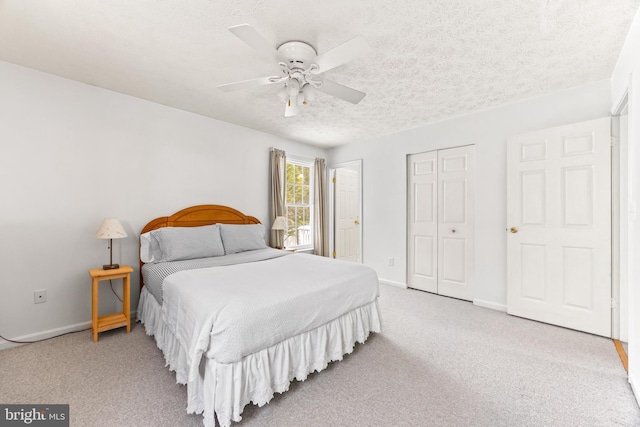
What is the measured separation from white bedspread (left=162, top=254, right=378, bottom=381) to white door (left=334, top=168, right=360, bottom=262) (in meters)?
2.87

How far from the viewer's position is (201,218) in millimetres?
3658

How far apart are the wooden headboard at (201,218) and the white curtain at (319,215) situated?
132 cm

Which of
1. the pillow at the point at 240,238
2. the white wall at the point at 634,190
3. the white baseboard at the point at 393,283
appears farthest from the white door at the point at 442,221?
the pillow at the point at 240,238

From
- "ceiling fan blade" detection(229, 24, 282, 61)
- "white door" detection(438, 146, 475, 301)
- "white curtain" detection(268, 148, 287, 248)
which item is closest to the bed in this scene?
"white curtain" detection(268, 148, 287, 248)

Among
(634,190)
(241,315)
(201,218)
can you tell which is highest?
(634,190)

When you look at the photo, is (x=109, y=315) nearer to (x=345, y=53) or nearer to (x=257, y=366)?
(x=257, y=366)

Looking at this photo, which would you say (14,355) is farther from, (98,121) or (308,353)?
(308,353)

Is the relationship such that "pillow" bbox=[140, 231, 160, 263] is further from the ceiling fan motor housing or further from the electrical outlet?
the ceiling fan motor housing

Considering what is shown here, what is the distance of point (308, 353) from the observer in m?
1.94

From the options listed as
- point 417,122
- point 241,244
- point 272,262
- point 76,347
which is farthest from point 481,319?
point 76,347

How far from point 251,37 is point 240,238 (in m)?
2.41

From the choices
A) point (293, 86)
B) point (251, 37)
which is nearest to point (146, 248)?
point (293, 86)

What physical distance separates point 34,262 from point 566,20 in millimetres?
4716

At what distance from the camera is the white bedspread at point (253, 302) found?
155 cm
